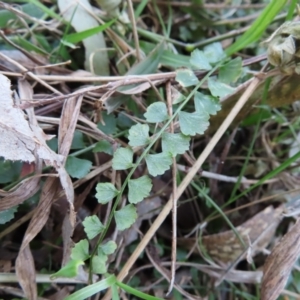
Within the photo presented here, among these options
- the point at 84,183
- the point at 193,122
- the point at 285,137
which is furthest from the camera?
the point at 285,137

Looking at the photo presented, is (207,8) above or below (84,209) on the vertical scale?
above

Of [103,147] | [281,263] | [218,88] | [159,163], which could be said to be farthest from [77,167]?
[281,263]

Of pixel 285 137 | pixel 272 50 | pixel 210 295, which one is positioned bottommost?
pixel 210 295

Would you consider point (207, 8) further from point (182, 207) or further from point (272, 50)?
point (182, 207)

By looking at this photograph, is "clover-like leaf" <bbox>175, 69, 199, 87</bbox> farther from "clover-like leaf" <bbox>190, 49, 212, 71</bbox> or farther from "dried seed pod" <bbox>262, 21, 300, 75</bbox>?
"dried seed pod" <bbox>262, 21, 300, 75</bbox>

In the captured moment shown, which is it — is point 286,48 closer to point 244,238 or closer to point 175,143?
point 175,143

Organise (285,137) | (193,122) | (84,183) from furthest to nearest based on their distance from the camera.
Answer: (285,137)
(84,183)
(193,122)

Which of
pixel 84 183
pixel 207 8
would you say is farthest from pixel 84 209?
pixel 207 8
